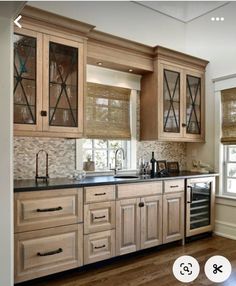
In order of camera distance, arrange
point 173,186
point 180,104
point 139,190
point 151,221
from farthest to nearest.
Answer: point 180,104
point 173,186
point 151,221
point 139,190

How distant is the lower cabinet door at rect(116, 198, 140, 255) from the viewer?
305cm

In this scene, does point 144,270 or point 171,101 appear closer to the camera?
point 144,270

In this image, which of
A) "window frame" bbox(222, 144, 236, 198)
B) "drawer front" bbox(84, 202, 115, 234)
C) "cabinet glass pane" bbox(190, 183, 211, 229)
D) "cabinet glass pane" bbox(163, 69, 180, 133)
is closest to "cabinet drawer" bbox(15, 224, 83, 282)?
"drawer front" bbox(84, 202, 115, 234)

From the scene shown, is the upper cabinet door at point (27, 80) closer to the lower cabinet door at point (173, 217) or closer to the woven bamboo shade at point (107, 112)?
the woven bamboo shade at point (107, 112)

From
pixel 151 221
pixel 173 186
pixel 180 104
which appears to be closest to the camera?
pixel 151 221

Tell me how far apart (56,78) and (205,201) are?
104 inches

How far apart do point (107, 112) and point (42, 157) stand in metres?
1.11

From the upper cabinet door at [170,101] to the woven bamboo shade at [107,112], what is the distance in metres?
0.49

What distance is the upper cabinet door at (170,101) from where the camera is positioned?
3.85m

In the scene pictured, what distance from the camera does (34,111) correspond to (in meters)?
2.79

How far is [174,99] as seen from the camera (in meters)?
4.02

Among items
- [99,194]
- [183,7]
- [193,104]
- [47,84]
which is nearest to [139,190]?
[99,194]

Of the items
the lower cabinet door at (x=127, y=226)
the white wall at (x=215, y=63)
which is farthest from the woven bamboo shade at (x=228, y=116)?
the lower cabinet door at (x=127, y=226)

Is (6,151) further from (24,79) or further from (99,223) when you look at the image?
(99,223)
